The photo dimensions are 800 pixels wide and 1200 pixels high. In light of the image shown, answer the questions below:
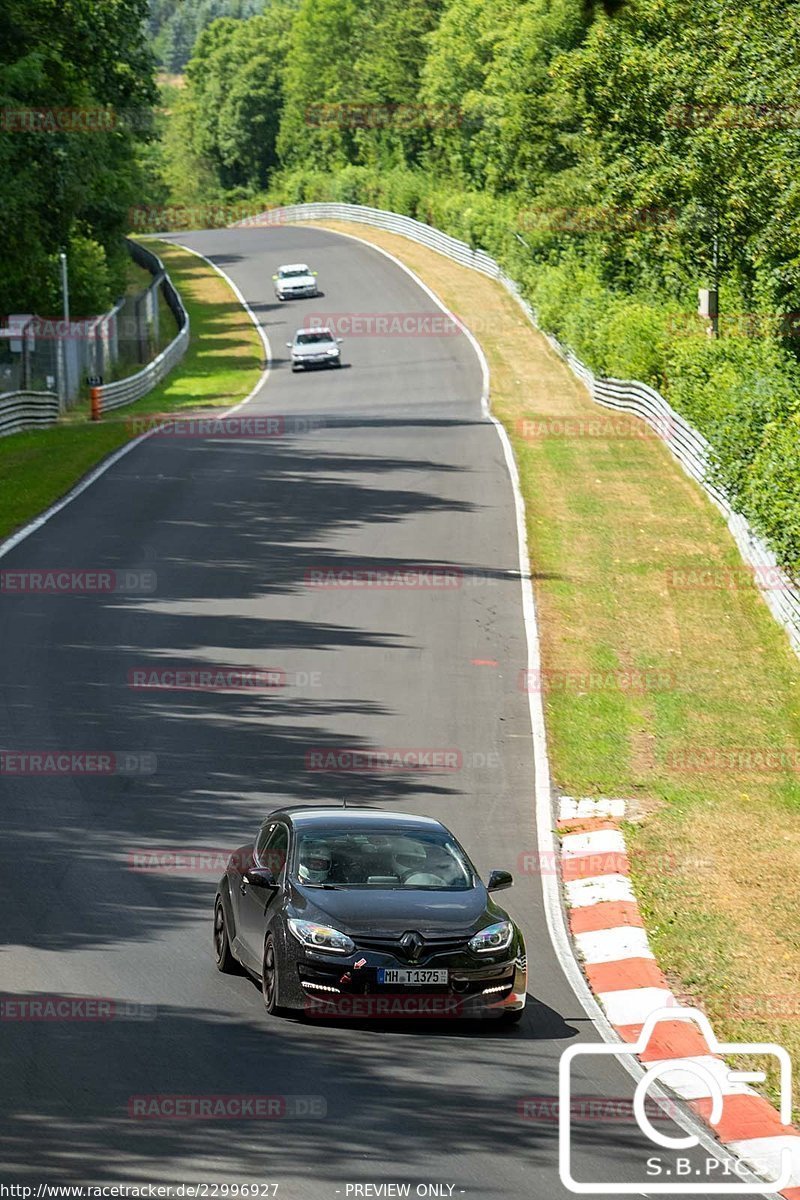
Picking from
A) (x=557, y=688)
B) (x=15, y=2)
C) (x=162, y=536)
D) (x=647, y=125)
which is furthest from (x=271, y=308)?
(x=557, y=688)

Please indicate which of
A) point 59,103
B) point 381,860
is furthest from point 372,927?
point 59,103

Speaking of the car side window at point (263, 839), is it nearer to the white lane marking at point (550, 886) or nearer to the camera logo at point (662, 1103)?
the white lane marking at point (550, 886)

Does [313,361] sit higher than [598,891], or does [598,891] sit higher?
[598,891]

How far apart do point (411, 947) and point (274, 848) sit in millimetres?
1934

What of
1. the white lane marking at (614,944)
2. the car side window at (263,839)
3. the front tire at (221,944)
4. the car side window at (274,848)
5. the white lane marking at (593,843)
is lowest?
the white lane marking at (593,843)

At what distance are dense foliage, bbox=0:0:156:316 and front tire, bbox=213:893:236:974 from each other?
2990cm

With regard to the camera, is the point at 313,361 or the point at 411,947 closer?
the point at 411,947

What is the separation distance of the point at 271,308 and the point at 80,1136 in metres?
72.8

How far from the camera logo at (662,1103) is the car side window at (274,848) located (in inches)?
101

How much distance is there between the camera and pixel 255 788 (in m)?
17.8

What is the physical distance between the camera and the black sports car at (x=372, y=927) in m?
11.2

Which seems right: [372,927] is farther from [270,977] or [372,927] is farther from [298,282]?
[298,282]

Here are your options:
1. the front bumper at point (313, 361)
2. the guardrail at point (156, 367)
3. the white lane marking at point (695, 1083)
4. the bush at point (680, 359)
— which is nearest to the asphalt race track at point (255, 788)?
the white lane marking at point (695, 1083)

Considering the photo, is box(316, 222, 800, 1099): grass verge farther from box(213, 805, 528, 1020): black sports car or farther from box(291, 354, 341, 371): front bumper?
box(291, 354, 341, 371): front bumper
